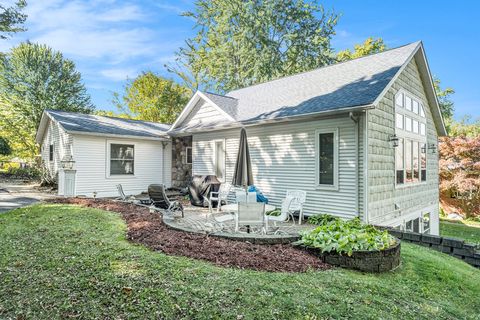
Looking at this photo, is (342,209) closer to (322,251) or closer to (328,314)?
(322,251)

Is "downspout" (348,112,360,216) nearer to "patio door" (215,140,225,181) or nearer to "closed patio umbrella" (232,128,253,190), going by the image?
"closed patio umbrella" (232,128,253,190)

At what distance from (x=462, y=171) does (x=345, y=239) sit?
1640 cm

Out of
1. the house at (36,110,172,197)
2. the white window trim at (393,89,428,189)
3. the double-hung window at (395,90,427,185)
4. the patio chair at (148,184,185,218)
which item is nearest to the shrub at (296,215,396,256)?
the patio chair at (148,184,185,218)

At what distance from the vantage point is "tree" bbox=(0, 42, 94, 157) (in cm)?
2519

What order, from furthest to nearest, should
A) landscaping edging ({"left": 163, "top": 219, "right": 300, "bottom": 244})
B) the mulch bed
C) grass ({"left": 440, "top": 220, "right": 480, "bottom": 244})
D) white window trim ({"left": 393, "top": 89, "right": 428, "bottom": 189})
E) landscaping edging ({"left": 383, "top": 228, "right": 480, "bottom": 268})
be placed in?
grass ({"left": 440, "top": 220, "right": 480, "bottom": 244}) < white window trim ({"left": 393, "top": 89, "right": 428, "bottom": 189}) < landscaping edging ({"left": 383, "top": 228, "right": 480, "bottom": 268}) < landscaping edging ({"left": 163, "top": 219, "right": 300, "bottom": 244}) < the mulch bed

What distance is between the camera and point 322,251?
16.8 feet

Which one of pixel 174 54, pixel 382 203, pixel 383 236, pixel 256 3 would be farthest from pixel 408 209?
pixel 174 54

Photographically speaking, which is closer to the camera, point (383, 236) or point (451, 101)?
point (383, 236)

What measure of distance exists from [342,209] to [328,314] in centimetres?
551

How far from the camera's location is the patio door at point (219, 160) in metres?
12.0

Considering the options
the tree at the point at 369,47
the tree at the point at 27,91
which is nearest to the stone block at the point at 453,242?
the tree at the point at 369,47

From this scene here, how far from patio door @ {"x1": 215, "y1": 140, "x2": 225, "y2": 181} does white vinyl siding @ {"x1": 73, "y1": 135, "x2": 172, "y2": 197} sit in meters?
3.99

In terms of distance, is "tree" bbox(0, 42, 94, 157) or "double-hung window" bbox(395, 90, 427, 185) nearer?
"double-hung window" bbox(395, 90, 427, 185)

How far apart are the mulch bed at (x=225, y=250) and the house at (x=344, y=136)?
360 centimetres
